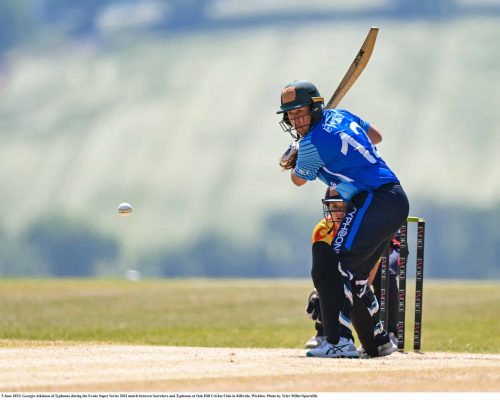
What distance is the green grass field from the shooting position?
2131cm

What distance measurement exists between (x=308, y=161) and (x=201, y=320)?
19414mm

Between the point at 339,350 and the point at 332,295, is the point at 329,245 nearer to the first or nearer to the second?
the point at 332,295

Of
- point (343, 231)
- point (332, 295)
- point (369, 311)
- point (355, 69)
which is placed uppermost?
point (355, 69)

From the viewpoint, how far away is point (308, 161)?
11500 mm

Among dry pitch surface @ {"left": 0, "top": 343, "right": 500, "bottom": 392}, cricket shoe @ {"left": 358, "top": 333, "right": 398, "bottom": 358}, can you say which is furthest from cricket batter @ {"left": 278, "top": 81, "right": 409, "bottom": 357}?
cricket shoe @ {"left": 358, "top": 333, "right": 398, "bottom": 358}

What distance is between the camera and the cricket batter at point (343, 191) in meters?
11.5

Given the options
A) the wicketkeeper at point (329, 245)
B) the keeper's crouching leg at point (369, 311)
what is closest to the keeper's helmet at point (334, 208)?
the wicketkeeper at point (329, 245)

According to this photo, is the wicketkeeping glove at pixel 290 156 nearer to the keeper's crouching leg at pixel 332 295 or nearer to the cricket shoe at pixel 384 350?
the keeper's crouching leg at pixel 332 295

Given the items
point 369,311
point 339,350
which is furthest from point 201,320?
point 339,350

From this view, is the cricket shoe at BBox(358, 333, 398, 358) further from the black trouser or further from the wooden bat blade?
the wooden bat blade

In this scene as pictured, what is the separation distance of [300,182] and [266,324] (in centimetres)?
1771

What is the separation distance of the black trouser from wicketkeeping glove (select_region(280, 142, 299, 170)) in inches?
30.0

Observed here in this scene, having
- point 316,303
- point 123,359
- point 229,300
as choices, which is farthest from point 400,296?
point 229,300

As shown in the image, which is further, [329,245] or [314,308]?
[314,308]
